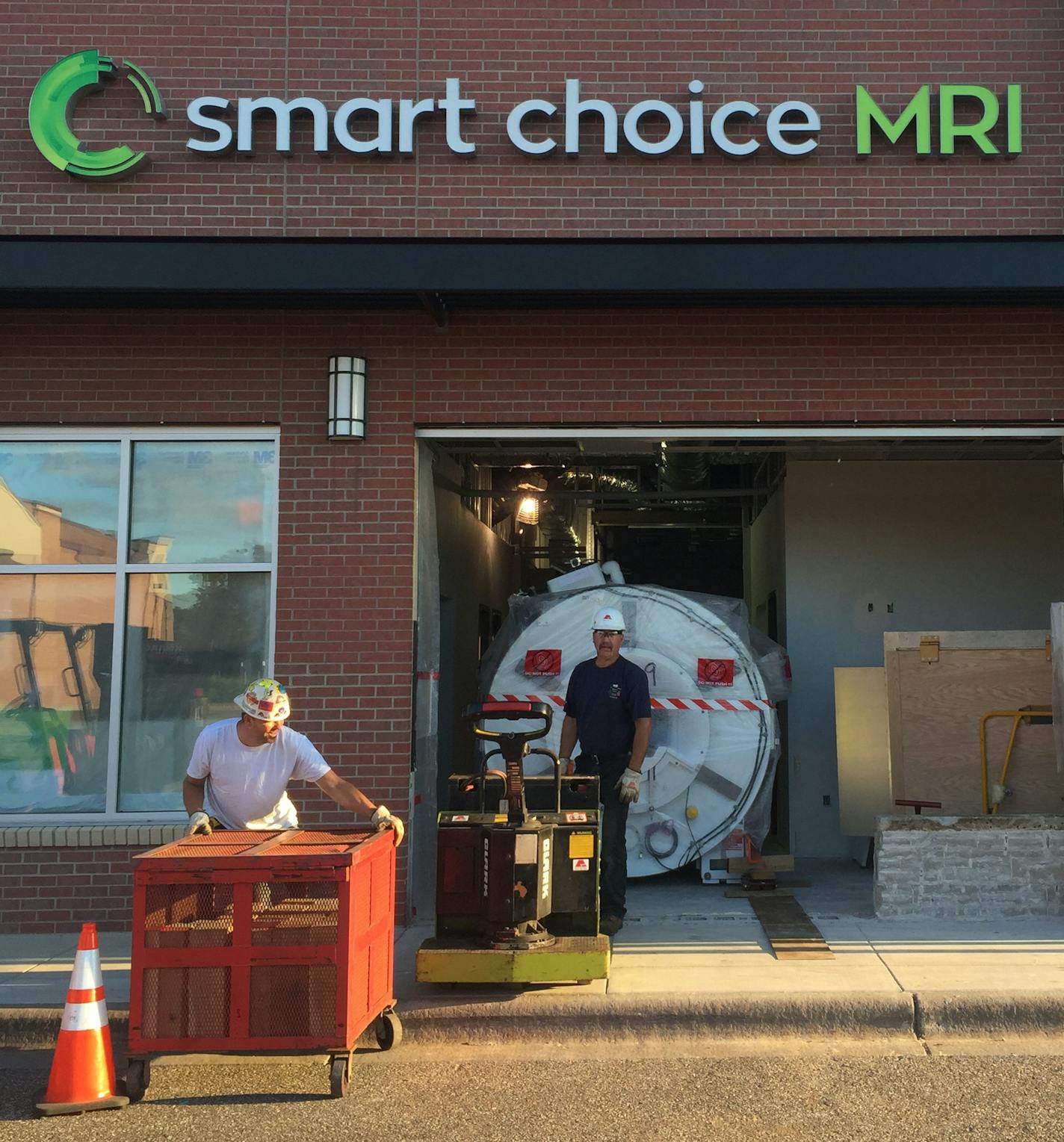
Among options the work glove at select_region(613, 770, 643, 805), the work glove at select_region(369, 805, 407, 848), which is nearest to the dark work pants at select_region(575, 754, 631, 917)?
the work glove at select_region(613, 770, 643, 805)

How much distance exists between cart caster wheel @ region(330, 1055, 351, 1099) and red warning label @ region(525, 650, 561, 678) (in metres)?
4.58

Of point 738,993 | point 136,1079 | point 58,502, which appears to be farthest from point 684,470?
point 136,1079

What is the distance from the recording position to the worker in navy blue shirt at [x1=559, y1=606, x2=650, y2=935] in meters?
7.56

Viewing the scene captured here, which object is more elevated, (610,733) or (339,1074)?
(610,733)

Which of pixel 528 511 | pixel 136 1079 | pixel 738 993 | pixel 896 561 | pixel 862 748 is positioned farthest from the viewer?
pixel 528 511

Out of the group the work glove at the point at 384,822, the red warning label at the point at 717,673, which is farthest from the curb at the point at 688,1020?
the red warning label at the point at 717,673

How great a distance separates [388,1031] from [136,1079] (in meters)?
1.17

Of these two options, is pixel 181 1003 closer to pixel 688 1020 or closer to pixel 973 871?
pixel 688 1020

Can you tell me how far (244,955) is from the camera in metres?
5.10

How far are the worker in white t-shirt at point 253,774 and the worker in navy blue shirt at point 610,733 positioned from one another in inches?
79.8

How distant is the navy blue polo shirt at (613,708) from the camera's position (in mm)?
7688

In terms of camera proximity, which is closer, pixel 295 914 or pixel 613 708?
pixel 295 914

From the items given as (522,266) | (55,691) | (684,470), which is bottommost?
(55,691)

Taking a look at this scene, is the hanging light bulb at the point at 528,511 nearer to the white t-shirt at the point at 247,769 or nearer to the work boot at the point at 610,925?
the work boot at the point at 610,925
